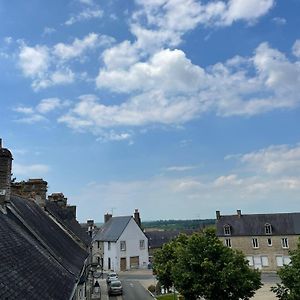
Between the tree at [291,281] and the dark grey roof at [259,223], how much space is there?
32082 mm

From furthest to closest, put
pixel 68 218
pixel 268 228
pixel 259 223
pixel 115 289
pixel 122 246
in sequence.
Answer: pixel 122 246 → pixel 259 223 → pixel 268 228 → pixel 115 289 → pixel 68 218

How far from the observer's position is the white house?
173ft

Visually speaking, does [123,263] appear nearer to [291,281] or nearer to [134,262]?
[134,262]

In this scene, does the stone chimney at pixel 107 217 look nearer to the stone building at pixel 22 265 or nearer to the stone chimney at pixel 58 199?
the stone chimney at pixel 58 199

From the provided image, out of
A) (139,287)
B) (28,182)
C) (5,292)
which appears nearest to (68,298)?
(5,292)

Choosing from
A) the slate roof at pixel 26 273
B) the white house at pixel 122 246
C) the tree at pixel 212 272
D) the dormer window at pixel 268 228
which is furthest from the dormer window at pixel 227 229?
the slate roof at pixel 26 273

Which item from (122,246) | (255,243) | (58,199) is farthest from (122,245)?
(58,199)

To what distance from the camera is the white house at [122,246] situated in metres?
52.6

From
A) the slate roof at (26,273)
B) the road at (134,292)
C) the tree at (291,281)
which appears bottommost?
the road at (134,292)

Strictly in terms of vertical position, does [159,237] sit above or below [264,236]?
above

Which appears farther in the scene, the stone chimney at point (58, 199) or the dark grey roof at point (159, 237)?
the dark grey roof at point (159, 237)

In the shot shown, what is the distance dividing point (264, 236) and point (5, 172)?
41.0m

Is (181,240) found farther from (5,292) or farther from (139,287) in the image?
(5,292)

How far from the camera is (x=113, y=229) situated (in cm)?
5556
